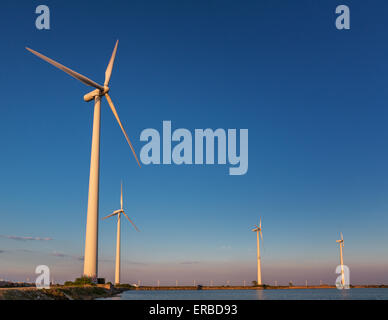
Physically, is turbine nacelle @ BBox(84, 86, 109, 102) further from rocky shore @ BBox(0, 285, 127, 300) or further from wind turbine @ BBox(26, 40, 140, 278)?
rocky shore @ BBox(0, 285, 127, 300)

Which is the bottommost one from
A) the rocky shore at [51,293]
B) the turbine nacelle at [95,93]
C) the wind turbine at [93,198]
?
the rocky shore at [51,293]

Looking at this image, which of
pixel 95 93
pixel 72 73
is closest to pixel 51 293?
pixel 72 73

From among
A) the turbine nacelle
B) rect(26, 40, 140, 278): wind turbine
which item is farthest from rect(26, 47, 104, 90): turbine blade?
the turbine nacelle

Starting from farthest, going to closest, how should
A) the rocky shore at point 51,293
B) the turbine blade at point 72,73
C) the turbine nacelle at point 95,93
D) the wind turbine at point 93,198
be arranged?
the turbine nacelle at point 95,93
the wind turbine at point 93,198
the turbine blade at point 72,73
the rocky shore at point 51,293

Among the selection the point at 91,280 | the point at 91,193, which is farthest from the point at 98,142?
the point at 91,280

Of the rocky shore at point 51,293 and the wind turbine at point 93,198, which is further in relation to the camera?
the wind turbine at point 93,198

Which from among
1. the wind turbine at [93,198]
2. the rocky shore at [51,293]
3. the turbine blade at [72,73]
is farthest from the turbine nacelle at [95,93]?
the rocky shore at [51,293]

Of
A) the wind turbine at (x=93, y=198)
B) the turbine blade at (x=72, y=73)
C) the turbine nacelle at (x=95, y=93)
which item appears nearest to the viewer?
the turbine blade at (x=72, y=73)

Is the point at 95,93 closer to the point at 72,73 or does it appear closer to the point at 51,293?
the point at 72,73

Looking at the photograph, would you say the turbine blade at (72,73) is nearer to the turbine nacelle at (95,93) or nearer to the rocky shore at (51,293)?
the turbine nacelle at (95,93)
